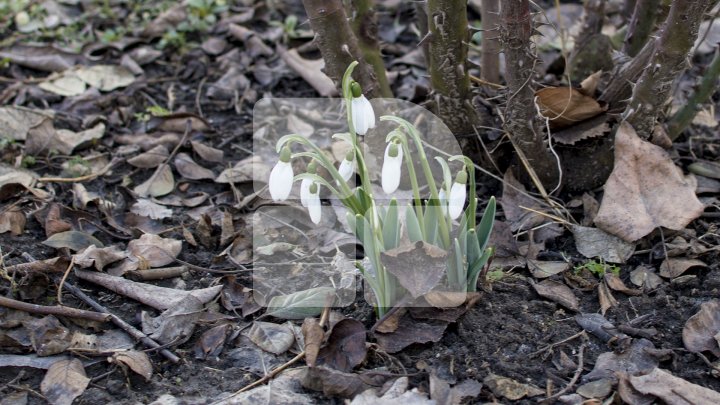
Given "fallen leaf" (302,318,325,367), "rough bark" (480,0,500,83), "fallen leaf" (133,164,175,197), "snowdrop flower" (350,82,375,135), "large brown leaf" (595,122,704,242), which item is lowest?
"fallen leaf" (133,164,175,197)

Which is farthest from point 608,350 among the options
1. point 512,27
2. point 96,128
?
point 96,128

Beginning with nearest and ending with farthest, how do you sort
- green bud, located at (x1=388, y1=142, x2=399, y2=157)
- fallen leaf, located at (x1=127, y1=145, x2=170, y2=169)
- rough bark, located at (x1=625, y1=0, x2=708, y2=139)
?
1. green bud, located at (x1=388, y1=142, x2=399, y2=157)
2. rough bark, located at (x1=625, y1=0, x2=708, y2=139)
3. fallen leaf, located at (x1=127, y1=145, x2=170, y2=169)

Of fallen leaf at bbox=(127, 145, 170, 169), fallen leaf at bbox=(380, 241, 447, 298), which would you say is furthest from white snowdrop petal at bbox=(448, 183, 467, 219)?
fallen leaf at bbox=(127, 145, 170, 169)

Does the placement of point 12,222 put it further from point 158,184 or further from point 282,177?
point 282,177

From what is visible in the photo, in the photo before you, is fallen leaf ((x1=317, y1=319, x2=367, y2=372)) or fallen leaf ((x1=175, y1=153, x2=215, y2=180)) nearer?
fallen leaf ((x1=317, y1=319, x2=367, y2=372))

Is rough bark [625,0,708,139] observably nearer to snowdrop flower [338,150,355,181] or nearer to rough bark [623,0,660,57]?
rough bark [623,0,660,57]

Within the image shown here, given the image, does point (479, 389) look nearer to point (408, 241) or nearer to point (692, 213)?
point (408, 241)
